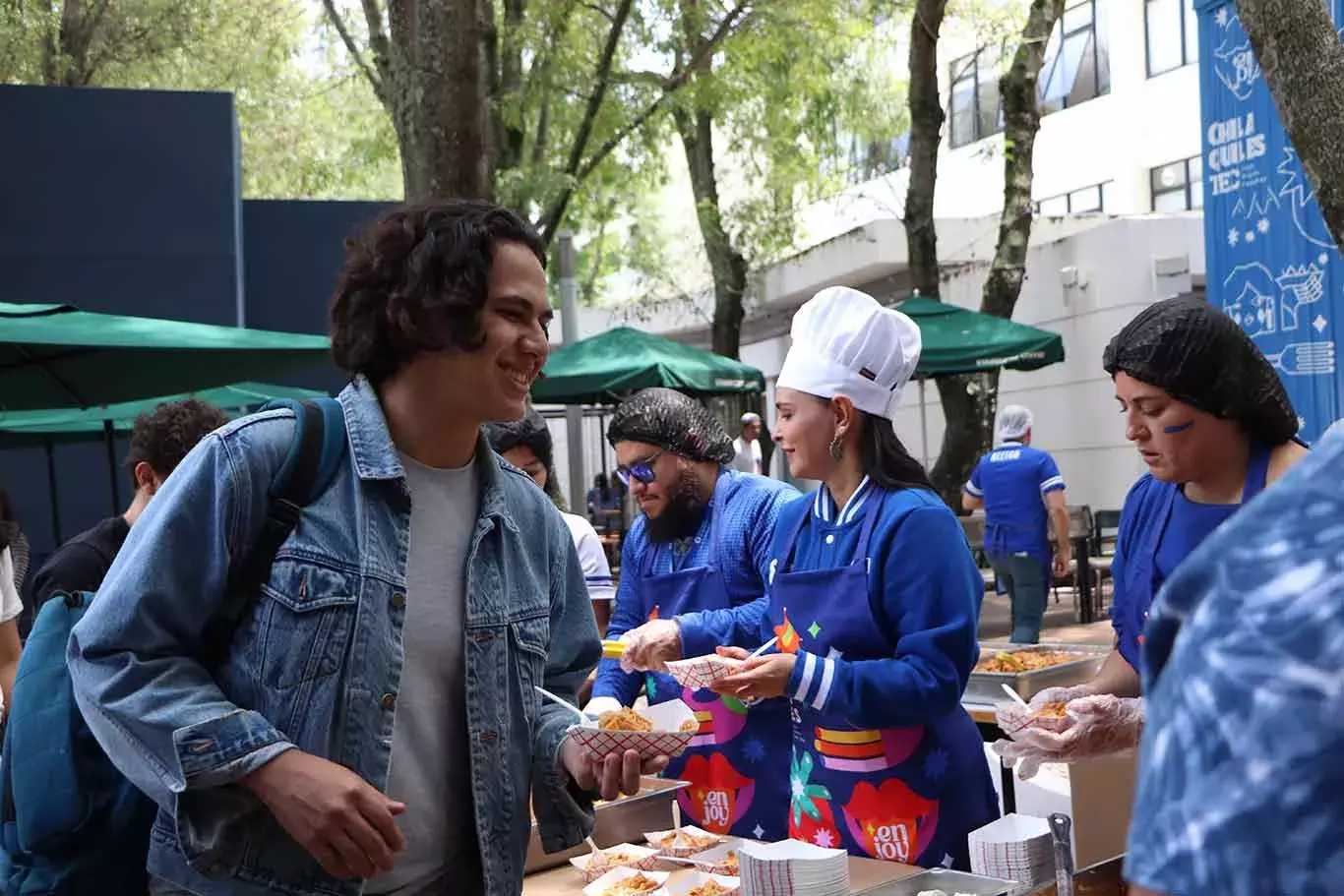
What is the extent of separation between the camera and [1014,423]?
10.5 meters

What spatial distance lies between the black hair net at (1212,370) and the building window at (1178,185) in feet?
71.2

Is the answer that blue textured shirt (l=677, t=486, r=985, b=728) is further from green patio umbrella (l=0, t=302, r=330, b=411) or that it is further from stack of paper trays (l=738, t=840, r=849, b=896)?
green patio umbrella (l=0, t=302, r=330, b=411)

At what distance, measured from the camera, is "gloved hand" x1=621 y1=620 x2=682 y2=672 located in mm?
3805

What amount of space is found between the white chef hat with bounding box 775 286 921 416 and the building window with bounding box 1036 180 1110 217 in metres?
22.4

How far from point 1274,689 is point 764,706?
3340 mm

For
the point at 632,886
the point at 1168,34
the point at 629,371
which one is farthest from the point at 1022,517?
the point at 1168,34

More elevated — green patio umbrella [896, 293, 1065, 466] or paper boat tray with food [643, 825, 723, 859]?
green patio umbrella [896, 293, 1065, 466]

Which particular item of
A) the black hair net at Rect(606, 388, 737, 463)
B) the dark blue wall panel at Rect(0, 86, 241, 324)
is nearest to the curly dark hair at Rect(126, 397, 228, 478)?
the black hair net at Rect(606, 388, 737, 463)

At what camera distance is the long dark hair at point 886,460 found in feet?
10.6

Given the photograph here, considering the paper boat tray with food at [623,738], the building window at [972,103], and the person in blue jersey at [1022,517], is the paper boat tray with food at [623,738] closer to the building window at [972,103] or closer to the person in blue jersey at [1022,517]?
the person in blue jersey at [1022,517]

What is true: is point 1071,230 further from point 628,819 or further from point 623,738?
point 623,738

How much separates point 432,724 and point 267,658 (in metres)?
0.29

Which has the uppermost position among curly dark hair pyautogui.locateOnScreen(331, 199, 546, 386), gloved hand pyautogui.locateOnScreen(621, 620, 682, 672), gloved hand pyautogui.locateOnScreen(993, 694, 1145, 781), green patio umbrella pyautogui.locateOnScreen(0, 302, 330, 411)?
green patio umbrella pyautogui.locateOnScreen(0, 302, 330, 411)

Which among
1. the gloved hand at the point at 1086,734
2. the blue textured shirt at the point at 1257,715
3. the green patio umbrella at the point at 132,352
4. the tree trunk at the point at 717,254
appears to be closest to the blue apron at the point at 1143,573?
the gloved hand at the point at 1086,734
